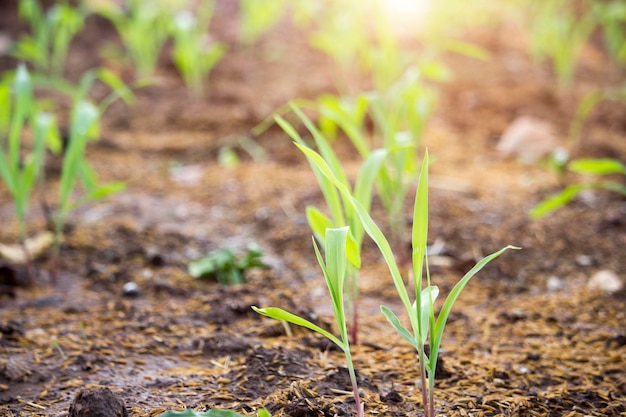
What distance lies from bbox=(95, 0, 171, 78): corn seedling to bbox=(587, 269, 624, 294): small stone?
110 inches

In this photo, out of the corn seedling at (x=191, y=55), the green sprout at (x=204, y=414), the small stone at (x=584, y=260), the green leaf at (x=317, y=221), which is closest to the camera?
the green sprout at (x=204, y=414)

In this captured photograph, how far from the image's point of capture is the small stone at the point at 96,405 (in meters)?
0.88

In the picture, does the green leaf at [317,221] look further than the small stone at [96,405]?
Yes

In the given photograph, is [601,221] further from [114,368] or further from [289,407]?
[114,368]

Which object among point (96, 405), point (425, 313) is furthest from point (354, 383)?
point (96, 405)

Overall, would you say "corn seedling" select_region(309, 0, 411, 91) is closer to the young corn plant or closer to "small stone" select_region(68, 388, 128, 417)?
the young corn plant

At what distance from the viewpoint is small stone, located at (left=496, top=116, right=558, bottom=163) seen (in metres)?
2.67

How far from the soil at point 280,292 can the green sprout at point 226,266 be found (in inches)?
1.5

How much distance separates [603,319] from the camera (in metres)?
1.40

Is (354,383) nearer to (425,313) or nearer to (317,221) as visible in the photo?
(425,313)

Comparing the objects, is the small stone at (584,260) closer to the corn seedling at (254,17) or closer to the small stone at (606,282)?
the small stone at (606,282)

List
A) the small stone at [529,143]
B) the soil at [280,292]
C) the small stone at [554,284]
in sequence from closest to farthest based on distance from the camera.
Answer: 1. the soil at [280,292]
2. the small stone at [554,284]
3. the small stone at [529,143]

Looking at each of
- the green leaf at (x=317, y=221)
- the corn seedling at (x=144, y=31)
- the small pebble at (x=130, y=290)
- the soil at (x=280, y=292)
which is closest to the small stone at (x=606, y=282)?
the soil at (x=280, y=292)

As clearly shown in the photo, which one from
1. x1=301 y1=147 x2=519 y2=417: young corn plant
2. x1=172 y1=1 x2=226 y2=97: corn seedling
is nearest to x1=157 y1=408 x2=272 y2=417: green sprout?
x1=301 y1=147 x2=519 y2=417: young corn plant
